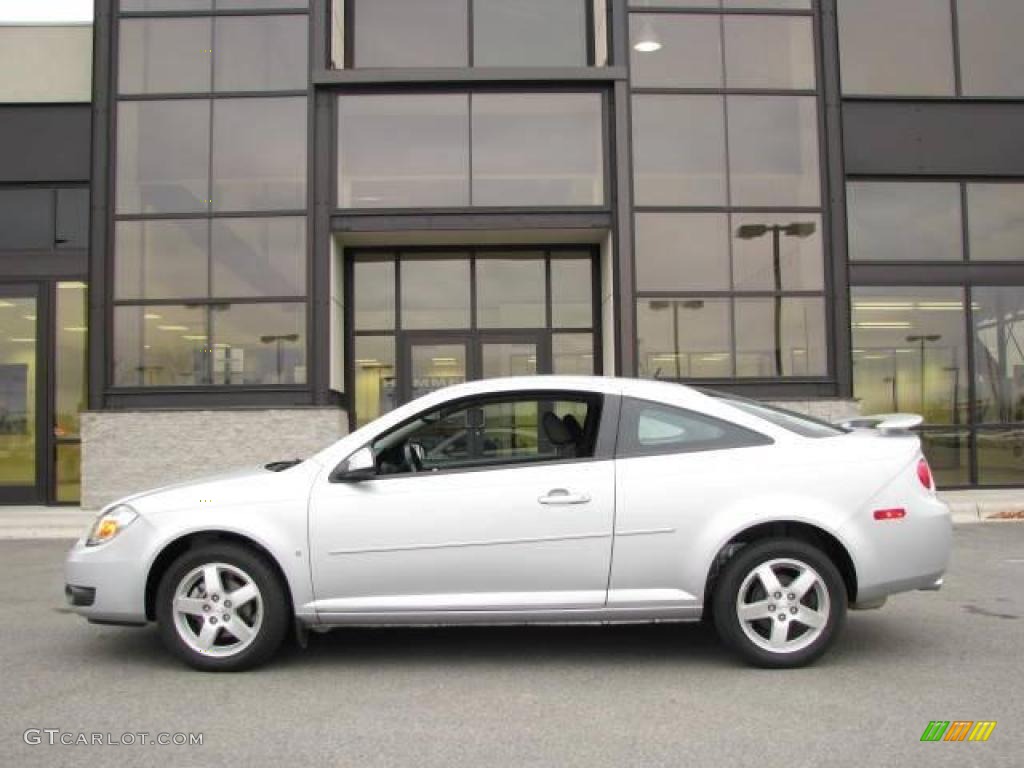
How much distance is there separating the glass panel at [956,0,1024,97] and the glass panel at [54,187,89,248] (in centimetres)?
1269

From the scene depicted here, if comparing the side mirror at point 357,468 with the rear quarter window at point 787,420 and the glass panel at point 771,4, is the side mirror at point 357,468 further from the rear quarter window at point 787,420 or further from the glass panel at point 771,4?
the glass panel at point 771,4

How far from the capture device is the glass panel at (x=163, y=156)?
12969mm

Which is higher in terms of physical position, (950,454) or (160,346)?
(160,346)

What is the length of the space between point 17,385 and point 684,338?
9323mm

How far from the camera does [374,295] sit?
14.2 metres

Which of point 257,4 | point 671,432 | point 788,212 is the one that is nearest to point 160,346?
point 257,4

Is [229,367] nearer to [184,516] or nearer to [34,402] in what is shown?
[34,402]

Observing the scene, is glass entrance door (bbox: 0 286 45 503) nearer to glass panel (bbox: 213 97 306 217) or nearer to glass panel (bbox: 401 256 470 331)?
glass panel (bbox: 213 97 306 217)

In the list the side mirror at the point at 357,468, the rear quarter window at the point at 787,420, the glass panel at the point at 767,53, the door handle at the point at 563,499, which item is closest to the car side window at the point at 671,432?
A: the rear quarter window at the point at 787,420

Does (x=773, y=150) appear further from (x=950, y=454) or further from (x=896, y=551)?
(x=896, y=551)

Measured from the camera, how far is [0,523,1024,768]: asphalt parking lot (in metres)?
3.88

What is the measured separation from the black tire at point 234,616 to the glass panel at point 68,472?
29.8ft

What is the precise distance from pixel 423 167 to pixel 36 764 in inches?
413

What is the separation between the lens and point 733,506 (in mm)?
4969
